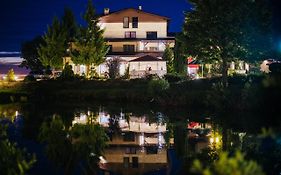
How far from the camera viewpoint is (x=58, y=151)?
1852 centimetres

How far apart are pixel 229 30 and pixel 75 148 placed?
2525cm

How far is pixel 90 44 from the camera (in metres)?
56.9

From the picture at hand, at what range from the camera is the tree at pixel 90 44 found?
186 ft

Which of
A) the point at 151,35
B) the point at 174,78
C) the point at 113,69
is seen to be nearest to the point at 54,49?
the point at 113,69

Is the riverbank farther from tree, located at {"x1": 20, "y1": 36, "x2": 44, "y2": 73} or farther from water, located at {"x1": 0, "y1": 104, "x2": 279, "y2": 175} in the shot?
tree, located at {"x1": 20, "y1": 36, "x2": 44, "y2": 73}

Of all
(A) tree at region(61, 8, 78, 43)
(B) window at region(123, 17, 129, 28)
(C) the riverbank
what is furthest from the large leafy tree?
(B) window at region(123, 17, 129, 28)

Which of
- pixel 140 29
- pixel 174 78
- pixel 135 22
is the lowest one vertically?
pixel 174 78

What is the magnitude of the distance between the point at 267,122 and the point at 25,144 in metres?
15.5

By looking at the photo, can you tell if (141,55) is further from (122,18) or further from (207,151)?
(207,151)

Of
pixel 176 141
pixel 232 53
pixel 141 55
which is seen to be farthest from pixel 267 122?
pixel 141 55

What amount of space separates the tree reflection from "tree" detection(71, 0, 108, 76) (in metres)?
30.9

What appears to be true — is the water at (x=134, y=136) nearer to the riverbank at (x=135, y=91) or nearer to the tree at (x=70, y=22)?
the riverbank at (x=135, y=91)

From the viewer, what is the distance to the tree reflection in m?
17.1

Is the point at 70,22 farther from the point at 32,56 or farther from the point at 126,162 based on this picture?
the point at 126,162
